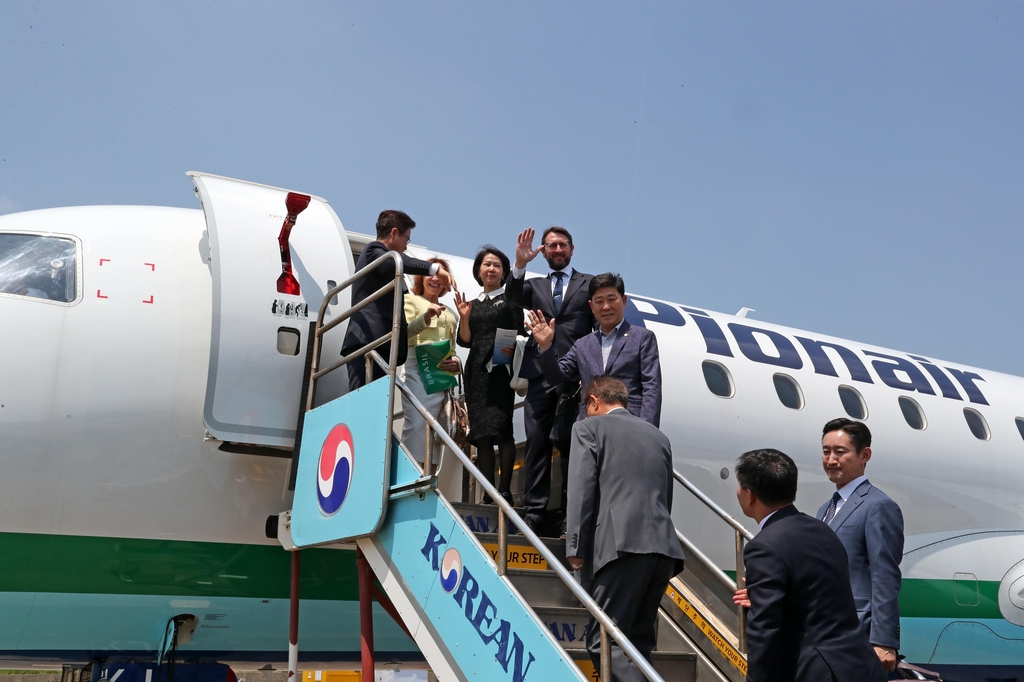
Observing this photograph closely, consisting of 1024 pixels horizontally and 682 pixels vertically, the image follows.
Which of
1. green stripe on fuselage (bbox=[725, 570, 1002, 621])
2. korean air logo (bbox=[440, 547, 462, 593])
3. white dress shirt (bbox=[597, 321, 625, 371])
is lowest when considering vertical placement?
green stripe on fuselage (bbox=[725, 570, 1002, 621])

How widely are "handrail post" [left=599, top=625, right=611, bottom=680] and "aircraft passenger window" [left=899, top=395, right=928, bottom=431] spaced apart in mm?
7482

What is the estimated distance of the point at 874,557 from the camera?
4.64 metres

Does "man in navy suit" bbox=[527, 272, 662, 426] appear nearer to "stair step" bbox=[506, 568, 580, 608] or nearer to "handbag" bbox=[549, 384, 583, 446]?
"handbag" bbox=[549, 384, 583, 446]

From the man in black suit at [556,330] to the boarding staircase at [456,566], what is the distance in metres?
0.39

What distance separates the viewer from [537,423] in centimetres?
580

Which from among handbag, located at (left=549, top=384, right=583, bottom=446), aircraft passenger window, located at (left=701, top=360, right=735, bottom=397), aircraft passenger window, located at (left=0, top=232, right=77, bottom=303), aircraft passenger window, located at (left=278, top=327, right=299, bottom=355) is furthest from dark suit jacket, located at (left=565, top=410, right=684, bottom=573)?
aircraft passenger window, located at (left=701, top=360, right=735, bottom=397)

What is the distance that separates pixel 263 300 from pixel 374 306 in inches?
32.6

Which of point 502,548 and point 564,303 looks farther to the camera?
point 564,303

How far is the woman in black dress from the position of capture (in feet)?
19.1

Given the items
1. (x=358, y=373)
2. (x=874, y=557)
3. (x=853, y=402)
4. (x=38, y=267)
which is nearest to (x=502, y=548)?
(x=874, y=557)

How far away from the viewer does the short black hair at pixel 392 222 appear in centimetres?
622

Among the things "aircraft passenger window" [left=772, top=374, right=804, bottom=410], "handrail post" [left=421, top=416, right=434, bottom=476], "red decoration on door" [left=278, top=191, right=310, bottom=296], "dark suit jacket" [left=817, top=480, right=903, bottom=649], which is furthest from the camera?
"aircraft passenger window" [left=772, top=374, right=804, bottom=410]

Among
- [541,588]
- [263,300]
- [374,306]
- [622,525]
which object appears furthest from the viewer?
[263,300]

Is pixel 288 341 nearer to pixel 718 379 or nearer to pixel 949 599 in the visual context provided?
pixel 718 379
